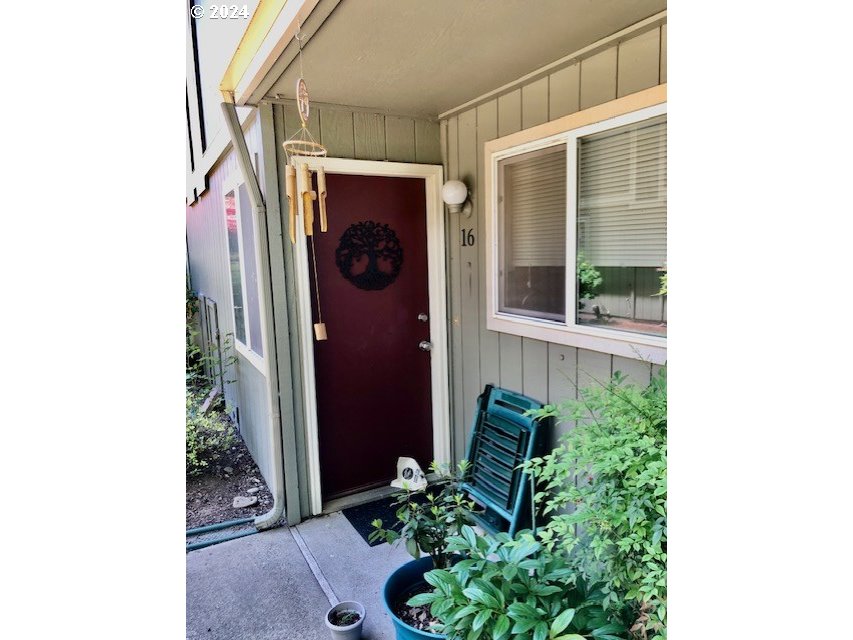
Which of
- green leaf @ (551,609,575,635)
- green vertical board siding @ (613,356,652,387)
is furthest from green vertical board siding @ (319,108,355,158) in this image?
green leaf @ (551,609,575,635)

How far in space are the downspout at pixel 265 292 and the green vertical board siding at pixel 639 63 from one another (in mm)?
1837

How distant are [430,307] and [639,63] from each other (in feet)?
5.97

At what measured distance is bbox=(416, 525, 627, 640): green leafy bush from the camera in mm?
1196

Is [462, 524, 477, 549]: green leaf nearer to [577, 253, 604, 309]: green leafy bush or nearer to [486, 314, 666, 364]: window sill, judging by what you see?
[486, 314, 666, 364]: window sill

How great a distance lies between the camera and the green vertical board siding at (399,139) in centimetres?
300

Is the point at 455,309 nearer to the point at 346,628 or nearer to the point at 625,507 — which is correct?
the point at 346,628

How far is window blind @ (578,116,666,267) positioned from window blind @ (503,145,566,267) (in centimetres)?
13

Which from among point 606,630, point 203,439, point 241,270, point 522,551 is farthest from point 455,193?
point 203,439

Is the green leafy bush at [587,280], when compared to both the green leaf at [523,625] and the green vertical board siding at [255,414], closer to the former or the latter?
the green leaf at [523,625]

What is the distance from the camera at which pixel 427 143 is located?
3111mm
